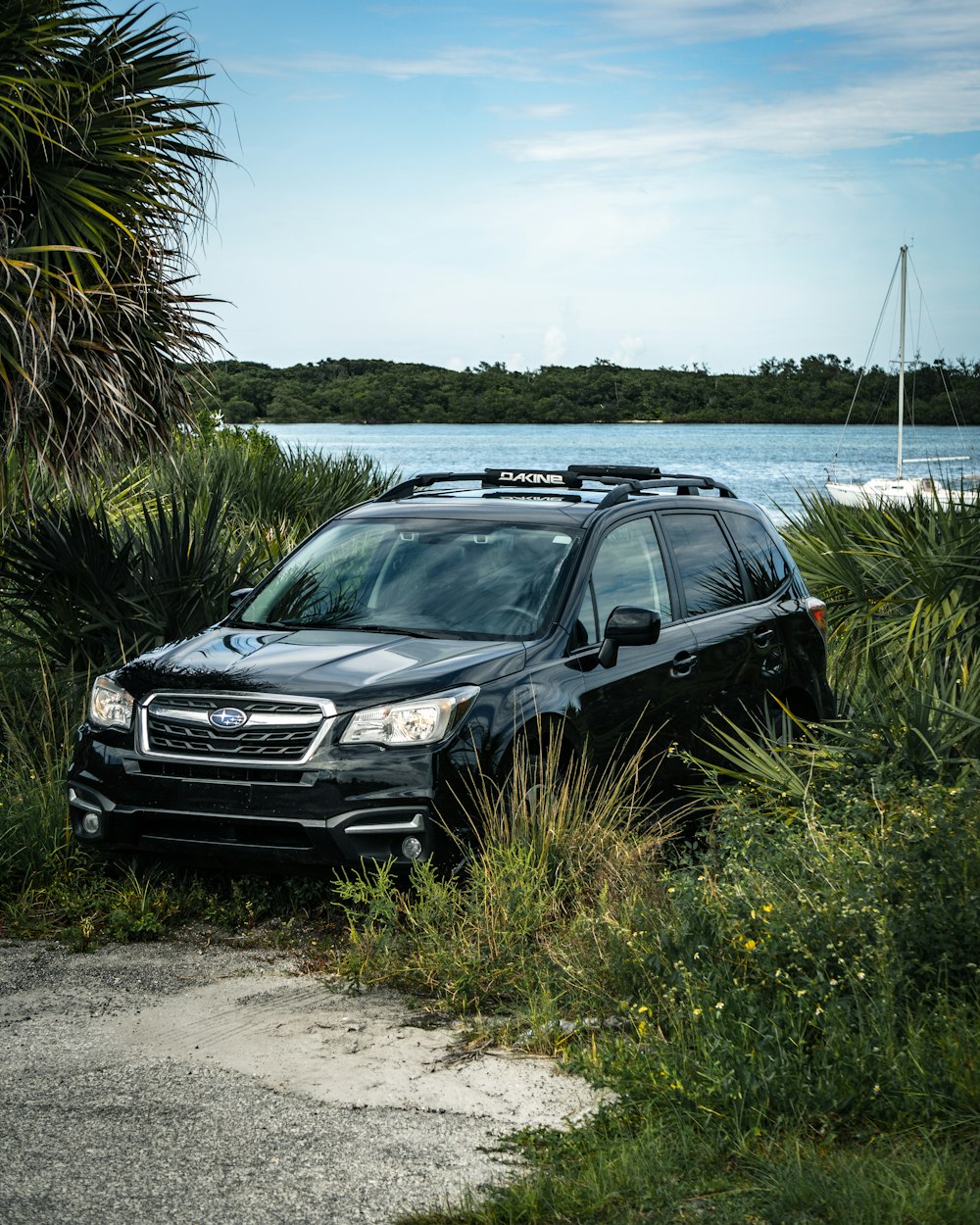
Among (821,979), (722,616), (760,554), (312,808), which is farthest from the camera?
(760,554)

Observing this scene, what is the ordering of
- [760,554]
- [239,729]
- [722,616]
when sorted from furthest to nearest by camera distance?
[760,554] → [722,616] → [239,729]

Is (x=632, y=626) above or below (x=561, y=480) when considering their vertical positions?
below

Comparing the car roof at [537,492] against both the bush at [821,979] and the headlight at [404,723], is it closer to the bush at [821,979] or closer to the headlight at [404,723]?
the headlight at [404,723]

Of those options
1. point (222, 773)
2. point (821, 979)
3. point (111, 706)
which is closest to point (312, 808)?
point (222, 773)

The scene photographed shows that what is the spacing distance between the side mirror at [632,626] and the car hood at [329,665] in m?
0.48

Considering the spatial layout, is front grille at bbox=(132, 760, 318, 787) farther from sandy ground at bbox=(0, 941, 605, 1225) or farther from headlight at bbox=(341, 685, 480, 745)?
sandy ground at bbox=(0, 941, 605, 1225)

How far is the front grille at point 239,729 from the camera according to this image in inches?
237

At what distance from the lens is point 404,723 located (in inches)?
237

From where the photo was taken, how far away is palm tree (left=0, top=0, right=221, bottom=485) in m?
9.09

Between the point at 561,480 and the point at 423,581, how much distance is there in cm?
120

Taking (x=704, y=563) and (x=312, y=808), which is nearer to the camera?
(x=312, y=808)

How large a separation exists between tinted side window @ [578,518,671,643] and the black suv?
0.05 ft

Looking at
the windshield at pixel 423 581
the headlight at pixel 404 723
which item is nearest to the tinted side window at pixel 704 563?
the windshield at pixel 423 581

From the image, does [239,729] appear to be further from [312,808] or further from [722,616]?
[722,616]
